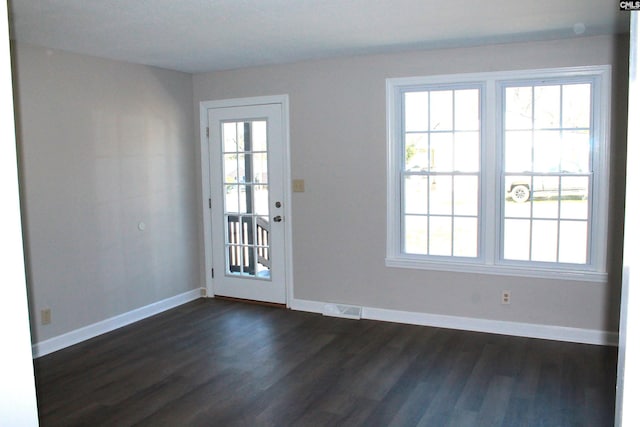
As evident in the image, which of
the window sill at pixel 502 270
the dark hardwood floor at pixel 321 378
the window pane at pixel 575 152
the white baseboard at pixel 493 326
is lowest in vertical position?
the dark hardwood floor at pixel 321 378

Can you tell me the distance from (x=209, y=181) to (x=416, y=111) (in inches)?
94.7

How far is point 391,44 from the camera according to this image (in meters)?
4.39

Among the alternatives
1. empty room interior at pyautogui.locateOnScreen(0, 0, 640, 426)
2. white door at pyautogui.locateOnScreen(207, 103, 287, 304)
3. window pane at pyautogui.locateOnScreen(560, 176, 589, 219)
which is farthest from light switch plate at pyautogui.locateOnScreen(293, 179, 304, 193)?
window pane at pyautogui.locateOnScreen(560, 176, 589, 219)

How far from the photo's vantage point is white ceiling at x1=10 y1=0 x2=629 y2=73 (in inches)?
126

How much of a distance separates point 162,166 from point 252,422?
311 cm

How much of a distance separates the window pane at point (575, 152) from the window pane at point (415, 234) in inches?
50.1

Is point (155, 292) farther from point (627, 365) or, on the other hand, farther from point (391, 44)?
point (627, 365)

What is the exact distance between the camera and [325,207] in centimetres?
520

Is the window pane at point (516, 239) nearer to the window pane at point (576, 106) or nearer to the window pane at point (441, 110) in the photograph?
the window pane at point (576, 106)

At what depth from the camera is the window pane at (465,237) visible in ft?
15.4

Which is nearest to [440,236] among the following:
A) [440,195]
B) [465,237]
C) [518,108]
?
[465,237]

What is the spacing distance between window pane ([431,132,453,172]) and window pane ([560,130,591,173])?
3.00ft

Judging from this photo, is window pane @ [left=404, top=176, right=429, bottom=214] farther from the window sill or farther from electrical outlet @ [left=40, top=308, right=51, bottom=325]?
electrical outlet @ [left=40, top=308, right=51, bottom=325]

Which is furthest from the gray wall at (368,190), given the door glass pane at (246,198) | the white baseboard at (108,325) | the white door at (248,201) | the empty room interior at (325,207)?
the white baseboard at (108,325)
